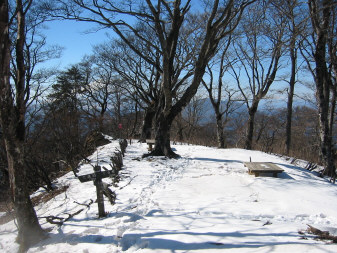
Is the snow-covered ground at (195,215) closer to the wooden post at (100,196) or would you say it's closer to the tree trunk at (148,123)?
the wooden post at (100,196)

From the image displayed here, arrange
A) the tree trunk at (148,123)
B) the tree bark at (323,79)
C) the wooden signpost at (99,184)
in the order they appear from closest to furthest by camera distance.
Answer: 1. the wooden signpost at (99,184)
2. the tree bark at (323,79)
3. the tree trunk at (148,123)

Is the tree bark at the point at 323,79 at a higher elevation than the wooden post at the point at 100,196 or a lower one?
higher

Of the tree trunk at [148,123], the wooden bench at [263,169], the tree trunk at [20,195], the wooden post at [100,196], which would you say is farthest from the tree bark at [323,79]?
the tree trunk at [148,123]

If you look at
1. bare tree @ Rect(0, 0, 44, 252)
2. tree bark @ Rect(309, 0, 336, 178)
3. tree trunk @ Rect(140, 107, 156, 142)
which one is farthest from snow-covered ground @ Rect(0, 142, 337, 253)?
tree trunk @ Rect(140, 107, 156, 142)

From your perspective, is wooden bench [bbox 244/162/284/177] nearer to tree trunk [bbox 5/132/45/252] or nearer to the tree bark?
the tree bark

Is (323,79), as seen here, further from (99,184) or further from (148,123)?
(148,123)

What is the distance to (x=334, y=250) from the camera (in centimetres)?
222

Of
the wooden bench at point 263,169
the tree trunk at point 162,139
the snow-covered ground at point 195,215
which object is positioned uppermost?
the tree trunk at point 162,139

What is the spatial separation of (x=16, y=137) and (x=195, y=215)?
2.68 m

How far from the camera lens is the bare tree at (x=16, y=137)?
2623 millimetres

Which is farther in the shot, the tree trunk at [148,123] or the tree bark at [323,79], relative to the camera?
the tree trunk at [148,123]

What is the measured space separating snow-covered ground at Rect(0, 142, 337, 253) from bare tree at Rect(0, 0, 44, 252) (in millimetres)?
265

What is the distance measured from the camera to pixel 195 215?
11.2 feet

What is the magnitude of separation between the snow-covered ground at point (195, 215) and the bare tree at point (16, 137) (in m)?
0.27
